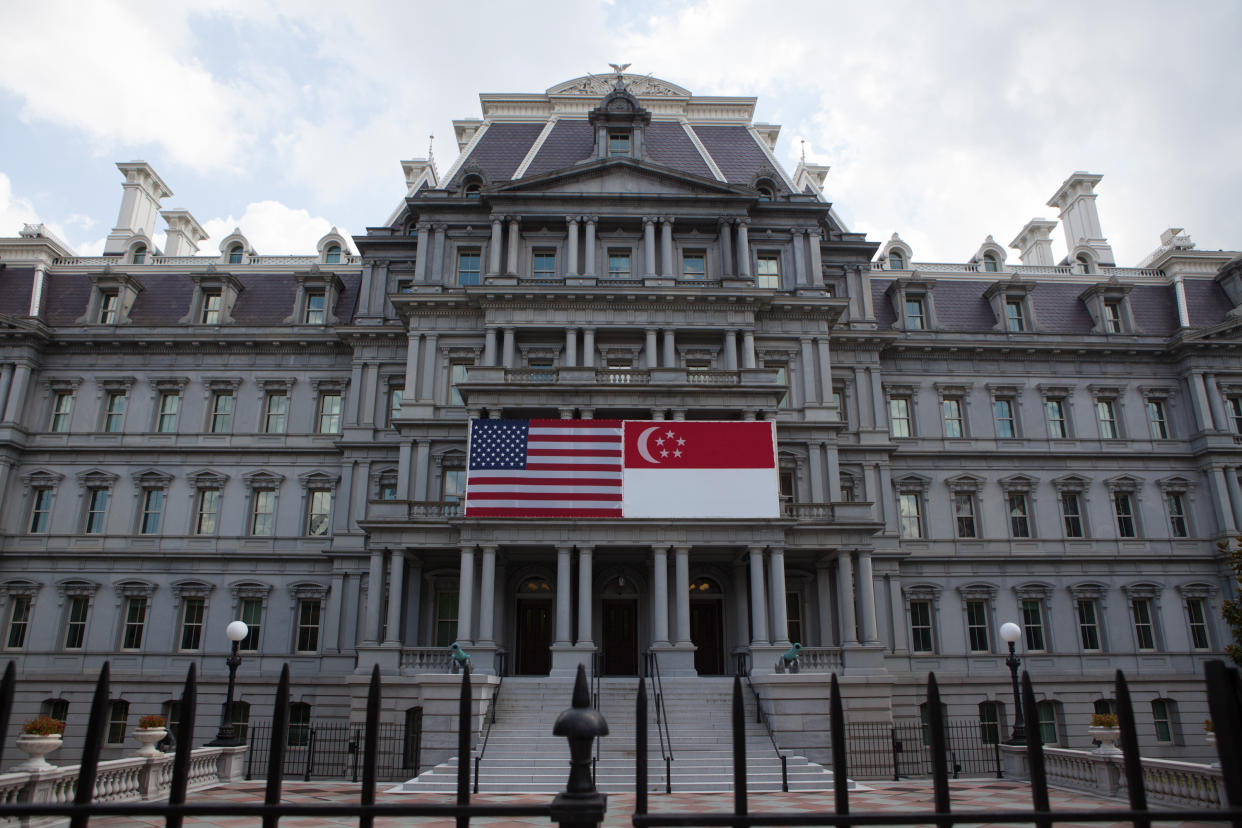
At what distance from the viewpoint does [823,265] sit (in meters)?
37.9

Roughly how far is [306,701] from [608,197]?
2272 cm

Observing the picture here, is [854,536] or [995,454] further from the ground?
[995,454]

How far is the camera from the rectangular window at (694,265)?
34.5m

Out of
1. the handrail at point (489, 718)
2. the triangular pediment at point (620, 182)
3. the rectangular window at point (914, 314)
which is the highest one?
the triangular pediment at point (620, 182)

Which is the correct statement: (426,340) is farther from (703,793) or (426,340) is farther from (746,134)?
(703,793)

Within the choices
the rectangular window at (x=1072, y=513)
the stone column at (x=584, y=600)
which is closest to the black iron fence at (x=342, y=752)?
the stone column at (x=584, y=600)

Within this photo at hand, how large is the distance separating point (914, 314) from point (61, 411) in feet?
125

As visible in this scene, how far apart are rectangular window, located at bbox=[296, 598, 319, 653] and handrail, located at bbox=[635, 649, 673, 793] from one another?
1442 cm

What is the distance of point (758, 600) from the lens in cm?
2722

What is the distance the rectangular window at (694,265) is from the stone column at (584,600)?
13.0 metres

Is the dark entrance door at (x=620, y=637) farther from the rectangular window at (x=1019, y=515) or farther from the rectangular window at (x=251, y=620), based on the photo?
the rectangular window at (x=1019, y=515)

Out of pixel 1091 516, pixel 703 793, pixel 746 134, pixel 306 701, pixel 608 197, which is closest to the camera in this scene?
pixel 703 793

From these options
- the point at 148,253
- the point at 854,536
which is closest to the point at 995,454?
the point at 854,536

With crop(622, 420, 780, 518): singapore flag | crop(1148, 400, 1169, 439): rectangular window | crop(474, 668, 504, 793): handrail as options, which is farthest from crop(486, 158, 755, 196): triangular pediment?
crop(1148, 400, 1169, 439): rectangular window
